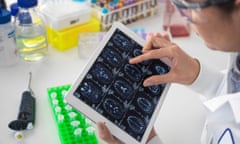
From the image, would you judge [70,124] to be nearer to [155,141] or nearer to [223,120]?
[155,141]

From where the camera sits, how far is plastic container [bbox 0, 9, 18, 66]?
35.1 inches

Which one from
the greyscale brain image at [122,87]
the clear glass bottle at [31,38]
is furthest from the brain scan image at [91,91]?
the clear glass bottle at [31,38]

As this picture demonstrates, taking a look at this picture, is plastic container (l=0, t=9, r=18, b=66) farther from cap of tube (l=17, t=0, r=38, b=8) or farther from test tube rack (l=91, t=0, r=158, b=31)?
test tube rack (l=91, t=0, r=158, b=31)

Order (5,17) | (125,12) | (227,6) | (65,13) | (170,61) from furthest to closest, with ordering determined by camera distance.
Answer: (125,12) → (65,13) → (5,17) → (170,61) → (227,6)

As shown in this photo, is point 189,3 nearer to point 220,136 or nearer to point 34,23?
point 220,136

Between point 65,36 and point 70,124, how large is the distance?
1.06 ft

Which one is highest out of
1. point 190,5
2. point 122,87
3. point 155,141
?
point 190,5

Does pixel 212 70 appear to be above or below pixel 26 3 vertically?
below

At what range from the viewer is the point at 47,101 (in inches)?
33.2

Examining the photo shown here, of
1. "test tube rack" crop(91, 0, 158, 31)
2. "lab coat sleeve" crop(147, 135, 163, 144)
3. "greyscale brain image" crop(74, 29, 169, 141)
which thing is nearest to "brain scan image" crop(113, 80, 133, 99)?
"greyscale brain image" crop(74, 29, 169, 141)

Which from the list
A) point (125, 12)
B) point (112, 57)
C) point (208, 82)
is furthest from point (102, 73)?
point (125, 12)

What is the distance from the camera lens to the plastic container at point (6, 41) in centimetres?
89

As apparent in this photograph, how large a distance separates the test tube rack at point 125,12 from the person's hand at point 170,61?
0.93ft

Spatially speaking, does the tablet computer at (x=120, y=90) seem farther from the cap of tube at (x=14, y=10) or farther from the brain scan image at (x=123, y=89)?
the cap of tube at (x=14, y=10)
